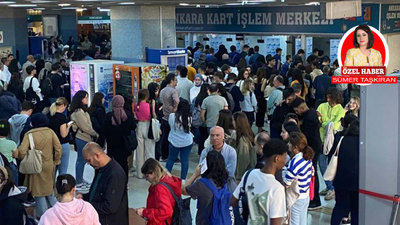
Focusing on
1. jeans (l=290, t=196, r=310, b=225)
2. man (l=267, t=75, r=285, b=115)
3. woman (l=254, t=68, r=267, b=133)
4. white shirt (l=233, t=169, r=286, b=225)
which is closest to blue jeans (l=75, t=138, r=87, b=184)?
man (l=267, t=75, r=285, b=115)

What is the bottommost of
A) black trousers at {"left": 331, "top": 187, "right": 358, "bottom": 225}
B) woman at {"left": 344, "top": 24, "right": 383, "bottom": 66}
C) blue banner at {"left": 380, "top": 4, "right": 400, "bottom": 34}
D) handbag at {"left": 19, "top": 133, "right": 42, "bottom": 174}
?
black trousers at {"left": 331, "top": 187, "right": 358, "bottom": 225}

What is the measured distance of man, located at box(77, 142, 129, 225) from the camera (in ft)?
18.2

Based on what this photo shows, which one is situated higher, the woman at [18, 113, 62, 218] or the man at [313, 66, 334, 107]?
the man at [313, 66, 334, 107]

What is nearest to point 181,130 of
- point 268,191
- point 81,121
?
point 81,121

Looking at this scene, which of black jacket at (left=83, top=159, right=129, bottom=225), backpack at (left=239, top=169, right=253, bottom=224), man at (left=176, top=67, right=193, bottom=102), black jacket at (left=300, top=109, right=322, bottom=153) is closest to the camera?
backpack at (left=239, top=169, right=253, bottom=224)

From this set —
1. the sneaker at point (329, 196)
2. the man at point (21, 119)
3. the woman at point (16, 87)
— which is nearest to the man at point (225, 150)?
the sneaker at point (329, 196)

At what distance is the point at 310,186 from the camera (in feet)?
21.3

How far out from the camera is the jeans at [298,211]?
6.26 meters

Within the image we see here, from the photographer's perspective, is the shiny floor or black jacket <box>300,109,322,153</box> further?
black jacket <box>300,109,322,153</box>

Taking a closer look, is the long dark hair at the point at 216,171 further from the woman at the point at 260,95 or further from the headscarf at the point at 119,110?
the woman at the point at 260,95

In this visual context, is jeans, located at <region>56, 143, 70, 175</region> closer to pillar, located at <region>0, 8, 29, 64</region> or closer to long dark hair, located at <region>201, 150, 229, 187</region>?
long dark hair, located at <region>201, 150, 229, 187</region>

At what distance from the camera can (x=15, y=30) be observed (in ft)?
73.8

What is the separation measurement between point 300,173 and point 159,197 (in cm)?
149

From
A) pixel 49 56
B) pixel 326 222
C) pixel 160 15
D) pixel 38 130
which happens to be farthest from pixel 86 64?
pixel 49 56
